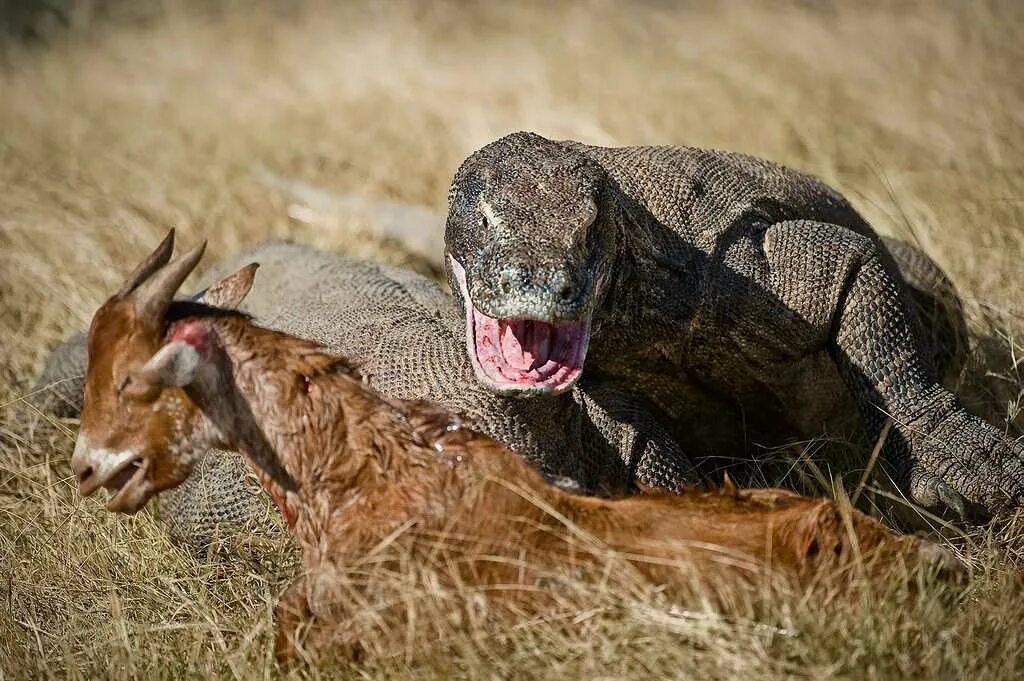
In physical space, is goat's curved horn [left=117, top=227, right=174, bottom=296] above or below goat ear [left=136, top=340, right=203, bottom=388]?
above

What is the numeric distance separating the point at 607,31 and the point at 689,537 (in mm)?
9546

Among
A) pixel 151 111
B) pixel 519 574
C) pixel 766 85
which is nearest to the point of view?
pixel 519 574

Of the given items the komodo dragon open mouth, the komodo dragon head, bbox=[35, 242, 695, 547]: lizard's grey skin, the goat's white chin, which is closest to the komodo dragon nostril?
the komodo dragon head

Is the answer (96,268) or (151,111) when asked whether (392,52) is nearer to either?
(151,111)

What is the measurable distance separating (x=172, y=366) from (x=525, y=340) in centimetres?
128

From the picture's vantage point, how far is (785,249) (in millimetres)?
4883

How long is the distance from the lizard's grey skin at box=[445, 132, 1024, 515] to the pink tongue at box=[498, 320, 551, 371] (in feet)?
0.44

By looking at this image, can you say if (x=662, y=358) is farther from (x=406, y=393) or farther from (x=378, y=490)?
(x=378, y=490)

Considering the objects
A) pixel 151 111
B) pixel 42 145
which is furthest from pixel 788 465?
pixel 151 111

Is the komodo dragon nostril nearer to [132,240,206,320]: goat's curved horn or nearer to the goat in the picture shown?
the goat

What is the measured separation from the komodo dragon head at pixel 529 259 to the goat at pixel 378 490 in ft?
1.92

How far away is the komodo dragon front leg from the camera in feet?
15.0

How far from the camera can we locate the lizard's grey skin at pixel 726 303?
4.28m

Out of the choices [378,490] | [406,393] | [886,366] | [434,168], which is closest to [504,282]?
[378,490]
